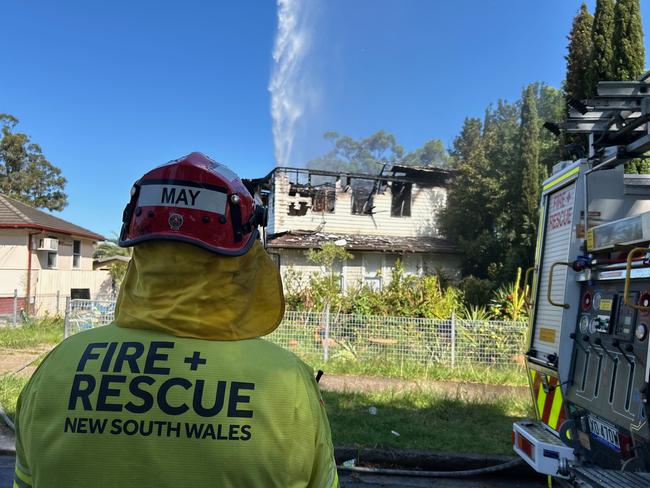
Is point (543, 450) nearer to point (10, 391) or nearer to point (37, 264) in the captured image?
point (10, 391)

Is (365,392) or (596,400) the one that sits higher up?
(596,400)

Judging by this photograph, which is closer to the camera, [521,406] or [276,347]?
[276,347]

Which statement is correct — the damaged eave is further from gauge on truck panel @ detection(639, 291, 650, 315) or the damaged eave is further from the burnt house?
gauge on truck panel @ detection(639, 291, 650, 315)

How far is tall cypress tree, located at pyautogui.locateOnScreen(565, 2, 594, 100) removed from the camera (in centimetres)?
1248

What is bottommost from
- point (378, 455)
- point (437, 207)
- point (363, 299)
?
point (378, 455)

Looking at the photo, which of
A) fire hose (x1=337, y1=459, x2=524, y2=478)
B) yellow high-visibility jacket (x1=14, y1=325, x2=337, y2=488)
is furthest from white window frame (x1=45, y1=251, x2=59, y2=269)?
yellow high-visibility jacket (x1=14, y1=325, x2=337, y2=488)

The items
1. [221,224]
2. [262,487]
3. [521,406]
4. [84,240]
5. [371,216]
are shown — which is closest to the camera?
[262,487]

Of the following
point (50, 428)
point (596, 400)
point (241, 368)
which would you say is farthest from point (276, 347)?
point (596, 400)

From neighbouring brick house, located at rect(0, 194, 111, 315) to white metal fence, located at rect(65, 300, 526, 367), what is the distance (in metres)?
10.5

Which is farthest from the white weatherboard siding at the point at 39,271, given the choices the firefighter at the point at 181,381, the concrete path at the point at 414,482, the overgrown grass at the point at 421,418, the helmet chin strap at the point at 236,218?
the helmet chin strap at the point at 236,218

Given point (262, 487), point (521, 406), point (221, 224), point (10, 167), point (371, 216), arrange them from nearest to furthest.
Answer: point (262, 487) < point (221, 224) < point (521, 406) < point (371, 216) < point (10, 167)

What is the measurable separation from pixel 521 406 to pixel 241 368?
637 cm

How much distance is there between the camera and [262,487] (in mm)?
1183

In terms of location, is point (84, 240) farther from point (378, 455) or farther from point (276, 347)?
point (276, 347)
